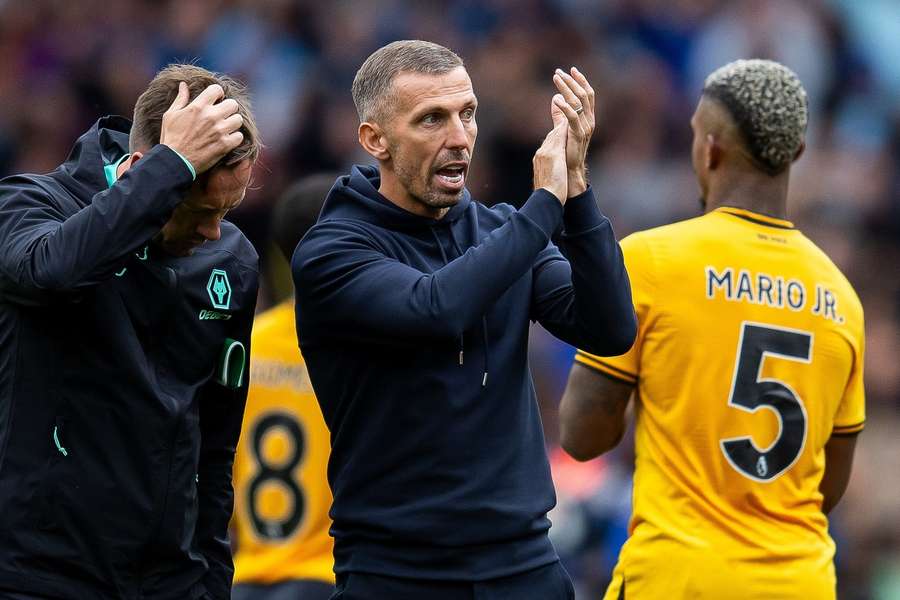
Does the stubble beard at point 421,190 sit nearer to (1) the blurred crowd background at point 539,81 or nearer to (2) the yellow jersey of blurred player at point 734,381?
(2) the yellow jersey of blurred player at point 734,381

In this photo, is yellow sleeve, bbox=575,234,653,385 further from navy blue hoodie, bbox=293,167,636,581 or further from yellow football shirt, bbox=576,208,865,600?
navy blue hoodie, bbox=293,167,636,581

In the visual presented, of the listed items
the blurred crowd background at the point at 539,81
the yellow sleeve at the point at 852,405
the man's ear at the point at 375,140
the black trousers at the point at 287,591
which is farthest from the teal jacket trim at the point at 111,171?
the blurred crowd background at the point at 539,81

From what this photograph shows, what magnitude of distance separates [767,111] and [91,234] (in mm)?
2008

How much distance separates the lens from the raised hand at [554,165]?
3809 mm

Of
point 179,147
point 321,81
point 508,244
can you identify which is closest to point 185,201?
point 179,147

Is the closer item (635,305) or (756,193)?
(635,305)

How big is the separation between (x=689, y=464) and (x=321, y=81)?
22.4 ft

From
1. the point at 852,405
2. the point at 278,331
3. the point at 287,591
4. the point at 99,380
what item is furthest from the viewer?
the point at 278,331

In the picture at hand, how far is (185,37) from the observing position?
439 inches

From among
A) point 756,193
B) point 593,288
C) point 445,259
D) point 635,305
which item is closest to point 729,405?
point 635,305

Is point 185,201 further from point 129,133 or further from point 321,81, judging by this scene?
point 321,81

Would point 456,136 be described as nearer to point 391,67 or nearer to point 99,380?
point 391,67

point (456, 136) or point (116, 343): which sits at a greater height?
point (456, 136)

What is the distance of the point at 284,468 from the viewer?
17.7 ft
